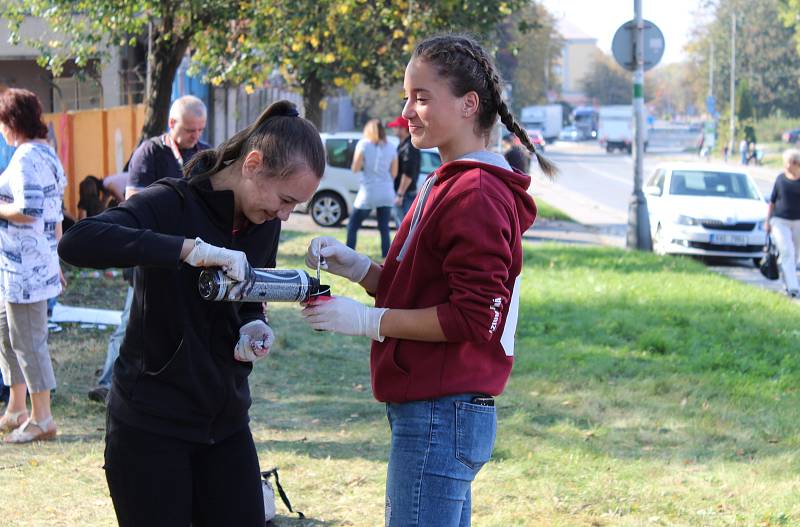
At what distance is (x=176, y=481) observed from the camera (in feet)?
9.34

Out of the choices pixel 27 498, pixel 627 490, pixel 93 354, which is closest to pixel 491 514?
pixel 627 490

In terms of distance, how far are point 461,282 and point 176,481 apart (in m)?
1.00

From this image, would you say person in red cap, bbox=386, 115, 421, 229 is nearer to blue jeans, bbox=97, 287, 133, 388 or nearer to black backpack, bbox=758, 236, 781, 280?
black backpack, bbox=758, 236, 781, 280

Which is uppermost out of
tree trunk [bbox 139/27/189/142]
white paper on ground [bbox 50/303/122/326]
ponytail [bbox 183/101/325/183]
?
tree trunk [bbox 139/27/189/142]

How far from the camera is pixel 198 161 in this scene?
119 inches

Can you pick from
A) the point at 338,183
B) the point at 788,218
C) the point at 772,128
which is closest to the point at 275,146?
the point at 788,218

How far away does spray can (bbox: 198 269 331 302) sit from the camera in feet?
8.61

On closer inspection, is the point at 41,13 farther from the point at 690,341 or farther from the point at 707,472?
the point at 707,472

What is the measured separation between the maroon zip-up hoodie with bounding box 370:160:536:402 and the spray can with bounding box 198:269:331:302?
22 cm

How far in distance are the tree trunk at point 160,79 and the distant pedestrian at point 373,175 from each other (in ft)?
8.17

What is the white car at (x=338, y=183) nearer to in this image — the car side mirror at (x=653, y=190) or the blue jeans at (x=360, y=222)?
the car side mirror at (x=653, y=190)

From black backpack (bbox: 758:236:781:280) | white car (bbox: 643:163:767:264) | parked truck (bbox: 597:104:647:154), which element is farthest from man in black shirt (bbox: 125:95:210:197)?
parked truck (bbox: 597:104:647:154)

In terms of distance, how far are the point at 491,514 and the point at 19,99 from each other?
3.44 metres

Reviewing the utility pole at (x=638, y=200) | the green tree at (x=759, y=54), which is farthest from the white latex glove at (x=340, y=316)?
the green tree at (x=759, y=54)
